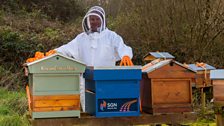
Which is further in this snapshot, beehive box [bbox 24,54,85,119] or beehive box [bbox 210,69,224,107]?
beehive box [bbox 210,69,224,107]

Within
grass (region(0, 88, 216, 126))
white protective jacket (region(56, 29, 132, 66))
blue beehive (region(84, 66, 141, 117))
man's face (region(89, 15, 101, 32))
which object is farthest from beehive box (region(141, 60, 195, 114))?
grass (region(0, 88, 216, 126))

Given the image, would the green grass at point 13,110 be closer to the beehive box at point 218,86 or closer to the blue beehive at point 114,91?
the beehive box at point 218,86

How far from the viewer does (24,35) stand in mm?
11453

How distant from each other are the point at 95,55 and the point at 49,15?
11.0 metres

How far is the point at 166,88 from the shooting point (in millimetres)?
3391

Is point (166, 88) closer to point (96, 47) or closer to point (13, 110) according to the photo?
point (96, 47)

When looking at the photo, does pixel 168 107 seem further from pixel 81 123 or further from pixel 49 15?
pixel 49 15

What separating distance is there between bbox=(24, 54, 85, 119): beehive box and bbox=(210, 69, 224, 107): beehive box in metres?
2.43

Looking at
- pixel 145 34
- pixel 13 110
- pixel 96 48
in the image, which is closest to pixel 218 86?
pixel 96 48

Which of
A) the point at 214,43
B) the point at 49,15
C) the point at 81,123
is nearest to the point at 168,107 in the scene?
the point at 81,123

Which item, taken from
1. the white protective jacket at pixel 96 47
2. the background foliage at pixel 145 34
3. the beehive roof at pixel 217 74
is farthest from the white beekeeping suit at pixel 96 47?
the background foliage at pixel 145 34

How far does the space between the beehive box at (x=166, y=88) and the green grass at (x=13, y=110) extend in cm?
323

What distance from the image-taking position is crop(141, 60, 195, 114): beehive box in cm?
334

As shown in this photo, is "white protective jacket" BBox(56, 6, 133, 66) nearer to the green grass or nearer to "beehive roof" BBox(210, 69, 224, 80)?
"beehive roof" BBox(210, 69, 224, 80)
